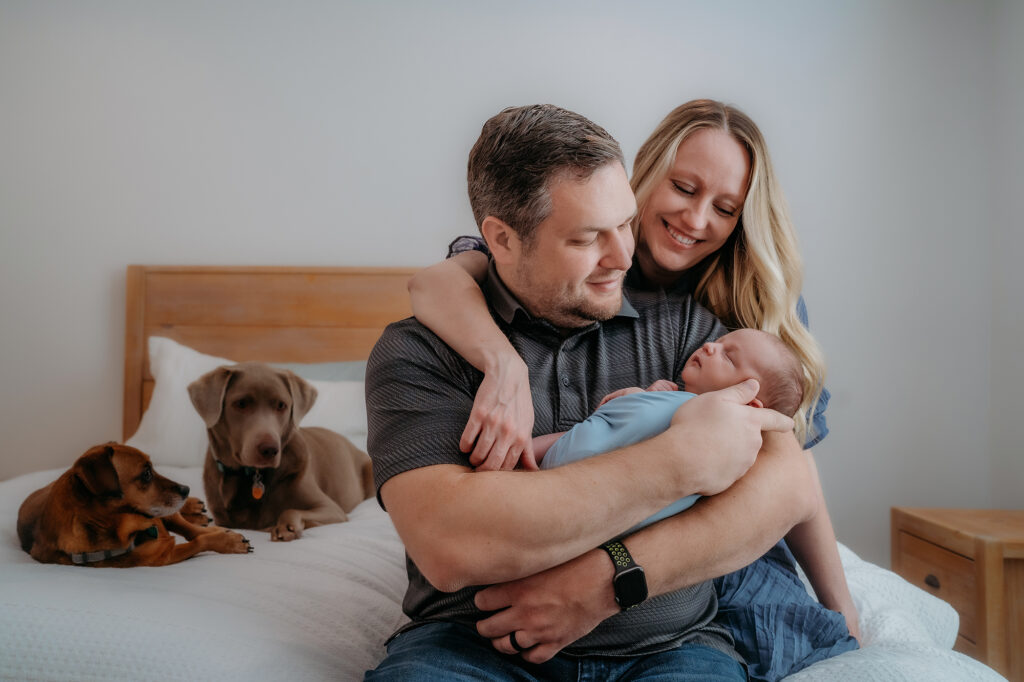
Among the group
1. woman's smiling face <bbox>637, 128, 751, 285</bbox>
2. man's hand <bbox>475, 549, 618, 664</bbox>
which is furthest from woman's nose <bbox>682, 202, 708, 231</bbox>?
man's hand <bbox>475, 549, 618, 664</bbox>

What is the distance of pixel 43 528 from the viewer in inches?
56.7

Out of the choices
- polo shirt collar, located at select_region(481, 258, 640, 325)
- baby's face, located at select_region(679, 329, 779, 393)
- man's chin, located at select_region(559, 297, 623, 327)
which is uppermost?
polo shirt collar, located at select_region(481, 258, 640, 325)

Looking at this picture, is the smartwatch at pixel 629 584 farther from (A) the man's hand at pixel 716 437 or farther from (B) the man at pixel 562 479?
(A) the man's hand at pixel 716 437

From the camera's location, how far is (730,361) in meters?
1.23

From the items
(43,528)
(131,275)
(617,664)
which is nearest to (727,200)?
(617,664)

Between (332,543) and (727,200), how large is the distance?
3.70 feet

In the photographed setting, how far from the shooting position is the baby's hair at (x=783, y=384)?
47.1 inches

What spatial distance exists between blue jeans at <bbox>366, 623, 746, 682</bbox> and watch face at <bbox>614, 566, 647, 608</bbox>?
12cm

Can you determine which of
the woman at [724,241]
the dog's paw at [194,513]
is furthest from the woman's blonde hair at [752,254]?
the dog's paw at [194,513]

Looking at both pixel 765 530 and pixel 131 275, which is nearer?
pixel 765 530

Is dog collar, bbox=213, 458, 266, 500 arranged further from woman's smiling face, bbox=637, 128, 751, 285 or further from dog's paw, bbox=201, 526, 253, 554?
Answer: woman's smiling face, bbox=637, 128, 751, 285

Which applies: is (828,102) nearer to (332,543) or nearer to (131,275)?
(332,543)

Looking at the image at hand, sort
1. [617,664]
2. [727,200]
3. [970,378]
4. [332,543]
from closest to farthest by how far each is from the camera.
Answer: [617,664] → [727,200] → [332,543] → [970,378]

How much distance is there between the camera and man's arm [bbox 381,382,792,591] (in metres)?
0.93
